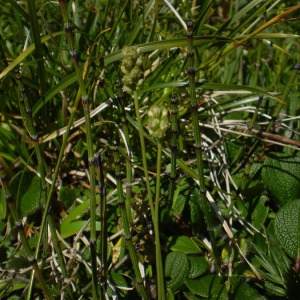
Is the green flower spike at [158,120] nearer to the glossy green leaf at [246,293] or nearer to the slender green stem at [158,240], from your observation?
the slender green stem at [158,240]

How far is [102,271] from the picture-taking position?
1.28 meters

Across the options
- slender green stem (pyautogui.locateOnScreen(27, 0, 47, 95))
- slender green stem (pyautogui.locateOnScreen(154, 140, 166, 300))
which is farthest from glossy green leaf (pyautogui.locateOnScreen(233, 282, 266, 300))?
slender green stem (pyautogui.locateOnScreen(27, 0, 47, 95))

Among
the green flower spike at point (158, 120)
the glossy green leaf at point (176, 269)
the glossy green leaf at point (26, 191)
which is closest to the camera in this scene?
the green flower spike at point (158, 120)

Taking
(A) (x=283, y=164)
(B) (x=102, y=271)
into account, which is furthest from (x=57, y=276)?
(A) (x=283, y=164)

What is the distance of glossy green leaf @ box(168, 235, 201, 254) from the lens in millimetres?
1486

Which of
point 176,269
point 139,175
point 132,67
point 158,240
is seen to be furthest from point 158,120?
point 139,175

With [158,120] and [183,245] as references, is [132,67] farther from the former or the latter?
[183,245]

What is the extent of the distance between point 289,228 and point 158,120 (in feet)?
2.20

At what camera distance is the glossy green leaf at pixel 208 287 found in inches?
53.3

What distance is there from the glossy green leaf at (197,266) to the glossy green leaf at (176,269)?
34mm

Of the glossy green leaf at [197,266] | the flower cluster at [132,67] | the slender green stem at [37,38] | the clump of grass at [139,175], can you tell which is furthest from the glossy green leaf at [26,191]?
the flower cluster at [132,67]

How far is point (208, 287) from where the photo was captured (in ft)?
4.50

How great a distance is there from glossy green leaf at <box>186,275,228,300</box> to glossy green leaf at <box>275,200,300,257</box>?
232 millimetres

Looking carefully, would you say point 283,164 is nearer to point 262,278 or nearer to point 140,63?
point 262,278
